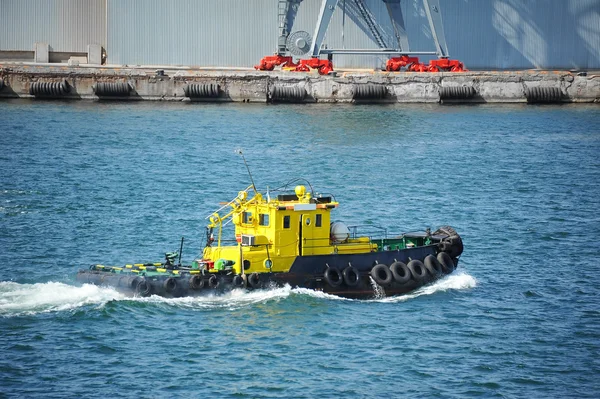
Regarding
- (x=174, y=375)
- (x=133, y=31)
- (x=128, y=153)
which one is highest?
(x=133, y=31)

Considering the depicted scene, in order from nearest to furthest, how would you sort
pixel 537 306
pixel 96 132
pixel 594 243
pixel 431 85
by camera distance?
pixel 537 306 → pixel 594 243 → pixel 96 132 → pixel 431 85

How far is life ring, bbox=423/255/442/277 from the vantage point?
92.8ft

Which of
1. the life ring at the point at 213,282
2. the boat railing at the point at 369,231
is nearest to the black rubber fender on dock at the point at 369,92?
the boat railing at the point at 369,231

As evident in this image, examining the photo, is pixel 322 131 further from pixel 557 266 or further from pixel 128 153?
pixel 557 266

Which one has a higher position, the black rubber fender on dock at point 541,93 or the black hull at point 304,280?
the black rubber fender on dock at point 541,93

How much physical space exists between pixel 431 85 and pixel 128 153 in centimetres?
2359

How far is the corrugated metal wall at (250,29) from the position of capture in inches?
2766

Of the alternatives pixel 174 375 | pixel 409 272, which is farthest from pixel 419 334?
pixel 174 375

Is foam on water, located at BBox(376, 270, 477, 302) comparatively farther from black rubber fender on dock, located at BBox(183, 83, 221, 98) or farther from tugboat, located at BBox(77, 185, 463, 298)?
black rubber fender on dock, located at BBox(183, 83, 221, 98)

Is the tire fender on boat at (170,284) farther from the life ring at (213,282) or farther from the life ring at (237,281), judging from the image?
the life ring at (237,281)

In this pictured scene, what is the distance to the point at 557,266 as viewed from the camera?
31.1 meters

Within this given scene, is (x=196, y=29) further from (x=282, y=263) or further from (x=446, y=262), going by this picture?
(x=282, y=263)

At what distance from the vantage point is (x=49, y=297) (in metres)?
26.3

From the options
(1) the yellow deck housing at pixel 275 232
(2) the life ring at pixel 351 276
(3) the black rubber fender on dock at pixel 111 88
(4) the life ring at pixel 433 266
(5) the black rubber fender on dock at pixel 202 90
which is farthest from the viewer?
(3) the black rubber fender on dock at pixel 111 88
